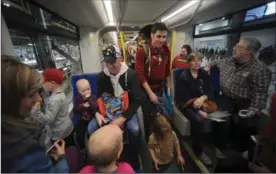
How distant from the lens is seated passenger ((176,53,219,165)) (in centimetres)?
147

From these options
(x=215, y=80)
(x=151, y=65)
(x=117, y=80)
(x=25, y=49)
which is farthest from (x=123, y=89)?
(x=215, y=80)

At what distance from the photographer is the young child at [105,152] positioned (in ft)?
1.88

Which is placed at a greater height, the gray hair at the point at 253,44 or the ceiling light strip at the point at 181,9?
the ceiling light strip at the point at 181,9

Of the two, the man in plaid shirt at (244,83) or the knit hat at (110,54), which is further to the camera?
the man in plaid shirt at (244,83)

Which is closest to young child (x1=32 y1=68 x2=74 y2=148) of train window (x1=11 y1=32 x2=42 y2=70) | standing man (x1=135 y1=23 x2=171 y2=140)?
train window (x1=11 y1=32 x2=42 y2=70)

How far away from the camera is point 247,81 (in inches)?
52.0

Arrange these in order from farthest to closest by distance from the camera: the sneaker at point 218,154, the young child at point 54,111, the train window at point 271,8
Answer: the sneaker at point 218,154
the train window at point 271,8
the young child at point 54,111

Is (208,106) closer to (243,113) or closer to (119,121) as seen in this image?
(243,113)

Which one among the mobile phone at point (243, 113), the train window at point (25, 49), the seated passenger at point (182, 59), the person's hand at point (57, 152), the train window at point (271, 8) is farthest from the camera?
the seated passenger at point (182, 59)

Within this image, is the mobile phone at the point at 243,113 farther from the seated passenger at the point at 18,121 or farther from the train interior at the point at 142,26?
the seated passenger at the point at 18,121

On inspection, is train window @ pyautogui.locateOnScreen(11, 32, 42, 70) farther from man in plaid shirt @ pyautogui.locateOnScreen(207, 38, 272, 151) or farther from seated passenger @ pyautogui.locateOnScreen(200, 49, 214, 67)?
man in plaid shirt @ pyautogui.locateOnScreen(207, 38, 272, 151)

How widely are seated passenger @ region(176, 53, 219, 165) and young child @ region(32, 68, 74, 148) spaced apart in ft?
4.05

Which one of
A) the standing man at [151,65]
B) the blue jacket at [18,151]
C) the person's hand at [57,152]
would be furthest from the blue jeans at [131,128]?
the blue jacket at [18,151]

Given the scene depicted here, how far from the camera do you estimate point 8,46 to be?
0.73 metres
